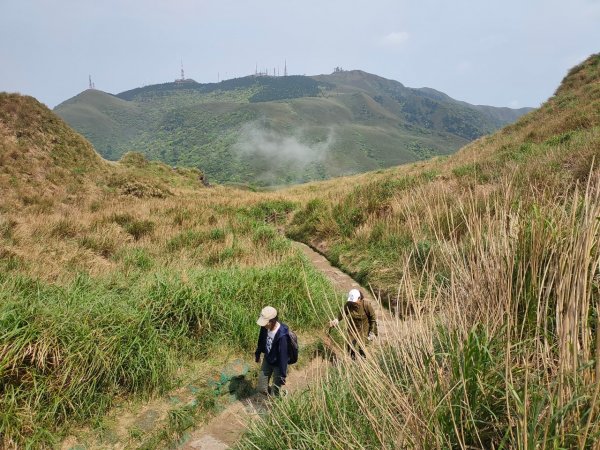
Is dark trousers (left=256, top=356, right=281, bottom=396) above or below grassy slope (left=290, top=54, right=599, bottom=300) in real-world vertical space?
below

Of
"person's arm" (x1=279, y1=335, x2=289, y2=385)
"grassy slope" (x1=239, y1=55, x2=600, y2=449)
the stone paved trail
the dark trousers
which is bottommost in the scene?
the stone paved trail

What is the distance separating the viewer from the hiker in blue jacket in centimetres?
445

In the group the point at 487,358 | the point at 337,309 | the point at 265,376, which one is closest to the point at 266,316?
the point at 265,376

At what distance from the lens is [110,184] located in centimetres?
2203

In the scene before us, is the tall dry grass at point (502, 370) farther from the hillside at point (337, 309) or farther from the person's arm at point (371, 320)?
the person's arm at point (371, 320)

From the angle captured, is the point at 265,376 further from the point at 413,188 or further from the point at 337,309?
the point at 413,188

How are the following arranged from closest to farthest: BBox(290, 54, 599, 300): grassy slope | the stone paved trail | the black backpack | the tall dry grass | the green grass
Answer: the tall dry grass, the green grass, the stone paved trail, the black backpack, BBox(290, 54, 599, 300): grassy slope

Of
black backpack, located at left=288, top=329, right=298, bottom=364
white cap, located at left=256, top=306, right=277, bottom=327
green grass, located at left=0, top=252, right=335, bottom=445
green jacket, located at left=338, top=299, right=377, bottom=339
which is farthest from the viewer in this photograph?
green jacket, located at left=338, top=299, right=377, bottom=339

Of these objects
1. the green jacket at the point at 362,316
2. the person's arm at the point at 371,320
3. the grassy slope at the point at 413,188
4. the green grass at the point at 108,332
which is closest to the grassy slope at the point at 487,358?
the green grass at the point at 108,332

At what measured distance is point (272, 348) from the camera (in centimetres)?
452

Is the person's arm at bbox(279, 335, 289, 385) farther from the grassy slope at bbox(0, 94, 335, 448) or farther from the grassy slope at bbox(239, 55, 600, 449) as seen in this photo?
the grassy slope at bbox(239, 55, 600, 449)

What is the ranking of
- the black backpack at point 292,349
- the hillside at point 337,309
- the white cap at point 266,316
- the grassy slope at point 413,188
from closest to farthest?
the hillside at point 337,309, the white cap at point 266,316, the black backpack at point 292,349, the grassy slope at point 413,188

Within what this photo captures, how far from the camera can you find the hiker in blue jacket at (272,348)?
445cm

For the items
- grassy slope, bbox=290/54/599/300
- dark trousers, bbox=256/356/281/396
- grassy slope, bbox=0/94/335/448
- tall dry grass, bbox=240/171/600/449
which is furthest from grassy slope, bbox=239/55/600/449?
grassy slope, bbox=290/54/599/300
